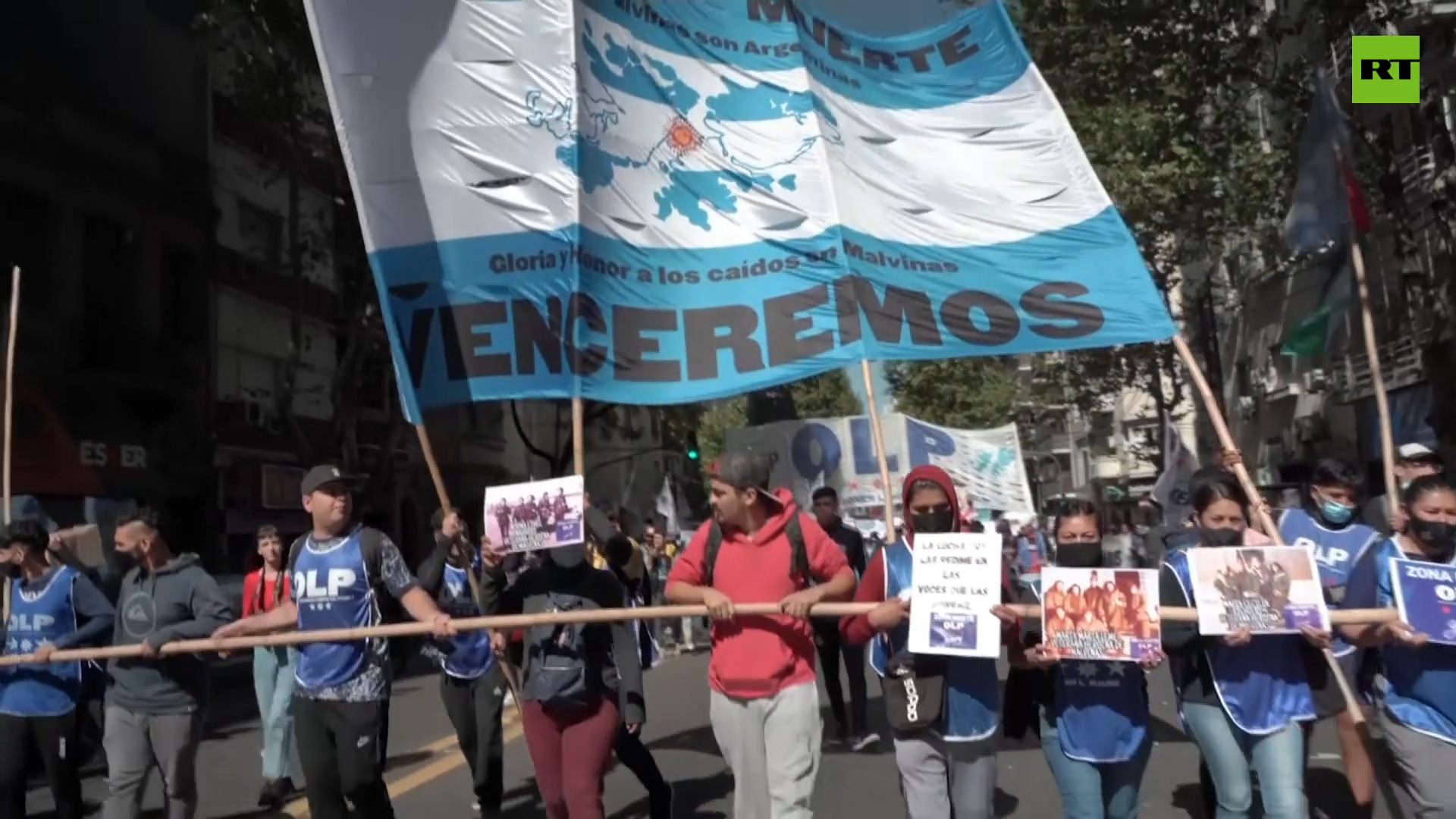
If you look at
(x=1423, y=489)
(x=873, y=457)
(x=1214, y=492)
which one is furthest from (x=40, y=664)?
(x=873, y=457)

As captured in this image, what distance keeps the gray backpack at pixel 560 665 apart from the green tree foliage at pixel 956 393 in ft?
127

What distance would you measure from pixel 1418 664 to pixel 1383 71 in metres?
7.46

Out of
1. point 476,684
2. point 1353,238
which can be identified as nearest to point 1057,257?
point 1353,238

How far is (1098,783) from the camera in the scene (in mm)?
4844

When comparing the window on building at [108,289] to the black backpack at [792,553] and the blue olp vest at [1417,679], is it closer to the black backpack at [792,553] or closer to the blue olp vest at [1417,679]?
the black backpack at [792,553]

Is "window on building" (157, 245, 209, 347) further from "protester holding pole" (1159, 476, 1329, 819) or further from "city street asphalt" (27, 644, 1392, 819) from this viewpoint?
"protester holding pole" (1159, 476, 1329, 819)

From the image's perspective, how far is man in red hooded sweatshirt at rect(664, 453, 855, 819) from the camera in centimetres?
507

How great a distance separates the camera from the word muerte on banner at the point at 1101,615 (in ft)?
15.4

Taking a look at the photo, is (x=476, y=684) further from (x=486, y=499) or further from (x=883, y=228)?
(x=883, y=228)

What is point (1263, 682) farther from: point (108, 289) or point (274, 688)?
point (108, 289)

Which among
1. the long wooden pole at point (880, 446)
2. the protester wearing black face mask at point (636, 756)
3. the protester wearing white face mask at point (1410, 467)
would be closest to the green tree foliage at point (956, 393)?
the protester wearing white face mask at point (1410, 467)

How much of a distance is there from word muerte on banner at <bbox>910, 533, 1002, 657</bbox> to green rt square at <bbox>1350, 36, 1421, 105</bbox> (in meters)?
6.97

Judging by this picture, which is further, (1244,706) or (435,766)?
(435,766)

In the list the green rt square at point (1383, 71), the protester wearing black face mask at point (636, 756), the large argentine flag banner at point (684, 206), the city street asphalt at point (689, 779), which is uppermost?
the green rt square at point (1383, 71)
